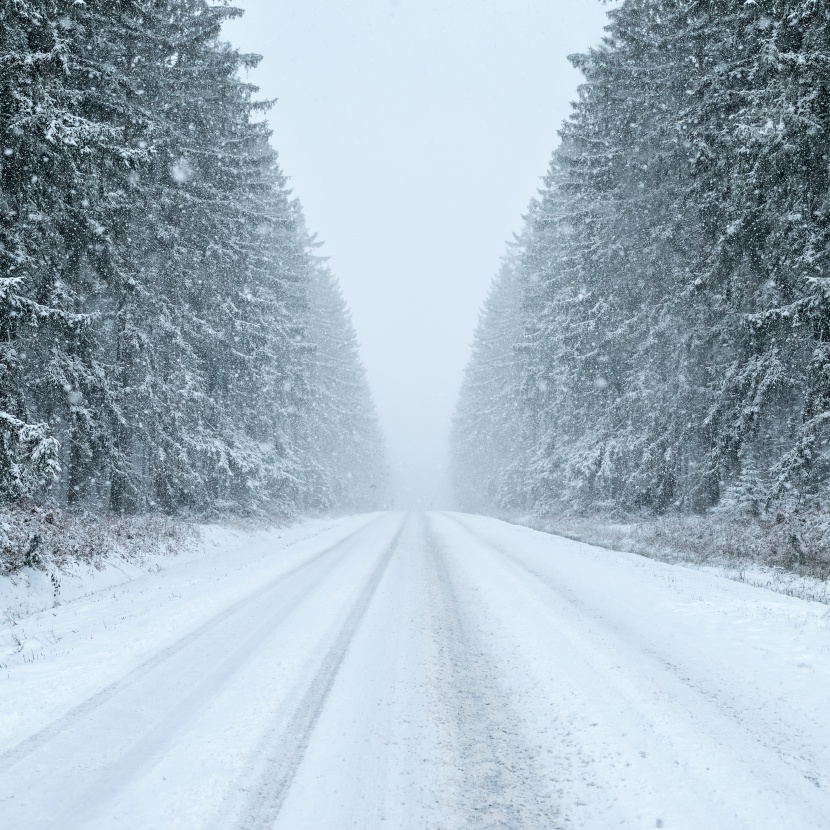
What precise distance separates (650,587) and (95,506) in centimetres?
1329

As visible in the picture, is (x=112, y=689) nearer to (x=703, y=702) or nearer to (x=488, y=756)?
(x=488, y=756)

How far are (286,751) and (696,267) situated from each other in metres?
15.2

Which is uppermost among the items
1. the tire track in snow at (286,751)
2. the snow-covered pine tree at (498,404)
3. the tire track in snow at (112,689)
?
the snow-covered pine tree at (498,404)

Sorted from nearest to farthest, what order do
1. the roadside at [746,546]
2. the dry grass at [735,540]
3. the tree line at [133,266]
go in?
the roadside at [746,546] → the tree line at [133,266] → the dry grass at [735,540]

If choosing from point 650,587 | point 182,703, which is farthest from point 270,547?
point 182,703

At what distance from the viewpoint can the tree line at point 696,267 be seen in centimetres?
1049

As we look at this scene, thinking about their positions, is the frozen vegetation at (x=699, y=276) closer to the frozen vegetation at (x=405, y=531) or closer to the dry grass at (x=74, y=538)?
the frozen vegetation at (x=405, y=531)

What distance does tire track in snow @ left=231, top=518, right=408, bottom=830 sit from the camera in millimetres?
2738

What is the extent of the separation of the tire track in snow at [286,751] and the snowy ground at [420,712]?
15 mm

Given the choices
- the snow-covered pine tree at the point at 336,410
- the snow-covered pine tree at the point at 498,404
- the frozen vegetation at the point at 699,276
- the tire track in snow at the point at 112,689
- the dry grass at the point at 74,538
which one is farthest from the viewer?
the snow-covered pine tree at the point at 498,404

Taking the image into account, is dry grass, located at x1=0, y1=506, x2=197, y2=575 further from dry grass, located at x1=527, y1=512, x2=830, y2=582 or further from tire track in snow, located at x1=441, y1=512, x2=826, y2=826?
dry grass, located at x1=527, y1=512, x2=830, y2=582

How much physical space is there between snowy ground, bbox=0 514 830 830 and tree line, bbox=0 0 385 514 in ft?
15.6

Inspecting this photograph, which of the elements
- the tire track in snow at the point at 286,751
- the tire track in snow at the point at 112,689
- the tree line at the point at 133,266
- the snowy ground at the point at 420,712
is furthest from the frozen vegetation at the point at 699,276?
the tree line at the point at 133,266

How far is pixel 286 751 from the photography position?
11.0 ft
